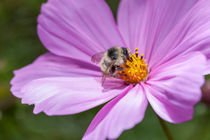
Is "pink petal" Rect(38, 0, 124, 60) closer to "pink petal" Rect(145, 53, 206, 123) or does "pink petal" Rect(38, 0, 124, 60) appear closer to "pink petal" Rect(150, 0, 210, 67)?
"pink petal" Rect(150, 0, 210, 67)

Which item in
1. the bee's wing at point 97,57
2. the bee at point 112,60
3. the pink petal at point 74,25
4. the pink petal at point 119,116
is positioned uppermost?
Answer: the pink petal at point 74,25

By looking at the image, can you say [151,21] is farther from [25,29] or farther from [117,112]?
[25,29]

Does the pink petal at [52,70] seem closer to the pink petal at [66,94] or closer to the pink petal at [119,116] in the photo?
the pink petal at [66,94]

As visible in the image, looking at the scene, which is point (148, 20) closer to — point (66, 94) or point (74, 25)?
point (74, 25)

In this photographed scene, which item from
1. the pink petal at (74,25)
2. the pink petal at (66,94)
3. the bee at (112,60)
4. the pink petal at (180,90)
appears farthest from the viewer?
the pink petal at (74,25)

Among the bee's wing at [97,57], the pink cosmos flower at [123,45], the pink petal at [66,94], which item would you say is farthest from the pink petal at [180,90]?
the bee's wing at [97,57]

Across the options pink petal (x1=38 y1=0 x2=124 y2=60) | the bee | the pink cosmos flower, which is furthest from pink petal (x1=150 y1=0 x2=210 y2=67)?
pink petal (x1=38 y1=0 x2=124 y2=60)

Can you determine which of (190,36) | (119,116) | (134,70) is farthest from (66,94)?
(190,36)
